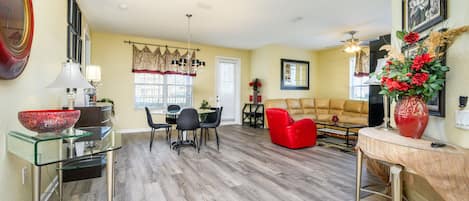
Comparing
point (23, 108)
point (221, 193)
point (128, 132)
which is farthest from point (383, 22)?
point (128, 132)

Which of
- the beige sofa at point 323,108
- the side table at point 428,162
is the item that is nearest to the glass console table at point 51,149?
the side table at point 428,162

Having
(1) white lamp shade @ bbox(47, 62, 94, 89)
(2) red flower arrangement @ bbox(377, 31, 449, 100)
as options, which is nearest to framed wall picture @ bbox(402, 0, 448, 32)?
(2) red flower arrangement @ bbox(377, 31, 449, 100)

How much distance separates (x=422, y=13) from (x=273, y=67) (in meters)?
5.40

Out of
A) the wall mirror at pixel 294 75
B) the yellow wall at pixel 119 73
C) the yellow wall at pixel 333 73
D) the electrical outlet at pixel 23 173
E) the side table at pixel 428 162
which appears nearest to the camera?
the side table at pixel 428 162

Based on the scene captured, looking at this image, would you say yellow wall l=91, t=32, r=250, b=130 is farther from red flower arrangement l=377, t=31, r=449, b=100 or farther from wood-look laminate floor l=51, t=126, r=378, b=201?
red flower arrangement l=377, t=31, r=449, b=100

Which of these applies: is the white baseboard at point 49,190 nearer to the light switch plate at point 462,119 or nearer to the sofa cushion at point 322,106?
the light switch plate at point 462,119

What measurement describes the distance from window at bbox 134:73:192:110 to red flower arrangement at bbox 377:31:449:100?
5.75 metres

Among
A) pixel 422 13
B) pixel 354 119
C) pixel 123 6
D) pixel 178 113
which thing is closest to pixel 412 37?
pixel 422 13

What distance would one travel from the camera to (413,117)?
1616 millimetres

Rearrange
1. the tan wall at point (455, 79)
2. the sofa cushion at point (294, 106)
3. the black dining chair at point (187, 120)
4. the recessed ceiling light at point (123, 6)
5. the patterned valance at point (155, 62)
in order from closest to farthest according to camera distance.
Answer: the tan wall at point (455, 79) → the recessed ceiling light at point (123, 6) → the black dining chair at point (187, 120) → the patterned valance at point (155, 62) → the sofa cushion at point (294, 106)

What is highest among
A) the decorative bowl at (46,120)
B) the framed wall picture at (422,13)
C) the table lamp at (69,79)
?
the framed wall picture at (422,13)

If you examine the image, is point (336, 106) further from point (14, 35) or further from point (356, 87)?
point (14, 35)

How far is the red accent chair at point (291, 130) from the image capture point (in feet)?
14.6

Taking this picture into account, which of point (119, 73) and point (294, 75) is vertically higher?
point (294, 75)
